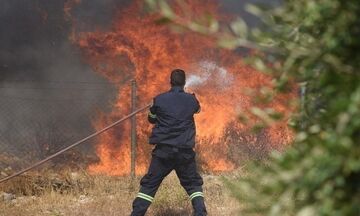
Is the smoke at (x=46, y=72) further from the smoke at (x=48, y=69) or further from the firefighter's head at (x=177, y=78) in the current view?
the firefighter's head at (x=177, y=78)

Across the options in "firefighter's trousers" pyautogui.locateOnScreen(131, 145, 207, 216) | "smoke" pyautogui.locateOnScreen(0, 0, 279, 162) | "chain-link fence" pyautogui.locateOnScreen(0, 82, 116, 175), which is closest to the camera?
"firefighter's trousers" pyautogui.locateOnScreen(131, 145, 207, 216)

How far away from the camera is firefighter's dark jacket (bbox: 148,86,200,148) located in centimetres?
623

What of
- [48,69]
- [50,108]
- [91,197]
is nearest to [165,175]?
[91,197]

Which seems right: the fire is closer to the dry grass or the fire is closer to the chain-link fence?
the chain-link fence

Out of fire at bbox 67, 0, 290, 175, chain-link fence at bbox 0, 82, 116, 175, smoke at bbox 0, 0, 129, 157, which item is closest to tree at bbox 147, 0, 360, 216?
fire at bbox 67, 0, 290, 175

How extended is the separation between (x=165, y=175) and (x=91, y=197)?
2.20m

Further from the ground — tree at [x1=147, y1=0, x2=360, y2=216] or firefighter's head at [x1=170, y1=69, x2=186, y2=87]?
tree at [x1=147, y1=0, x2=360, y2=216]

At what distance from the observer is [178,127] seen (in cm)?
625

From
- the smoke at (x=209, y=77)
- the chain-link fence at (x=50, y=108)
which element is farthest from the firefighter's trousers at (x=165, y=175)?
the chain-link fence at (x=50, y=108)

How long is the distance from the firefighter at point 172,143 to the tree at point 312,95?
4.15 m

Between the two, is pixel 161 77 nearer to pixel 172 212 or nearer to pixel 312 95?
pixel 172 212

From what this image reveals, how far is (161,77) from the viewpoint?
1266 cm

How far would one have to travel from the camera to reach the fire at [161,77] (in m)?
11.3

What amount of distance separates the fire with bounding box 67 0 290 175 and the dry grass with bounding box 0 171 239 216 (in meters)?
1.95
